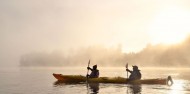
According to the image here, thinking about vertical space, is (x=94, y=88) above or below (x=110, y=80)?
below

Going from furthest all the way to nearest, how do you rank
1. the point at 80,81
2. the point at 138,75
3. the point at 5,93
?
the point at 80,81 < the point at 138,75 < the point at 5,93

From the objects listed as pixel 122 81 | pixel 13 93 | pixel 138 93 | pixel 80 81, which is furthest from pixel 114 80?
pixel 13 93

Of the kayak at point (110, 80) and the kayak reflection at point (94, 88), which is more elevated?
the kayak at point (110, 80)

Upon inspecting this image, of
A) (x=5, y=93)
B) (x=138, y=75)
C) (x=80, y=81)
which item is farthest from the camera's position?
(x=80, y=81)

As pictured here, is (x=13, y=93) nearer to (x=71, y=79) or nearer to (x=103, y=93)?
(x=103, y=93)

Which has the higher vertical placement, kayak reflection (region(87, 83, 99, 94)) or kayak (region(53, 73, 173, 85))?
kayak (region(53, 73, 173, 85))

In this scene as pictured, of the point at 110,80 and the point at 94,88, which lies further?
the point at 110,80

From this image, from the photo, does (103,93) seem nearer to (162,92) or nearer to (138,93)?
(138,93)

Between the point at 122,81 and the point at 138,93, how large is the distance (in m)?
11.7

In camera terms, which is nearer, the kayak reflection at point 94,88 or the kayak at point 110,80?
the kayak reflection at point 94,88

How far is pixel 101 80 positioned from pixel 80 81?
4.13 meters

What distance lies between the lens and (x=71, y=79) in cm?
5166

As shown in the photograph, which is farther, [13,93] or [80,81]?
[80,81]

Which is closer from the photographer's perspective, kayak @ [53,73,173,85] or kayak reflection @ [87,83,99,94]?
kayak reflection @ [87,83,99,94]
